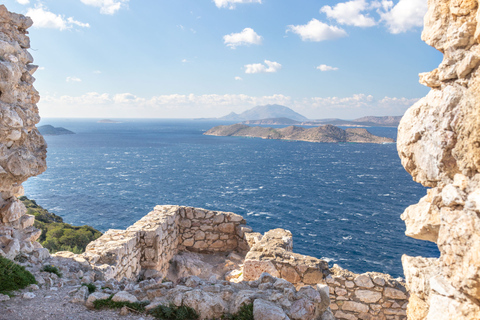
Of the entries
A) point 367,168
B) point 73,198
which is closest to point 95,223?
point 73,198

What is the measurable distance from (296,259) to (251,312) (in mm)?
3275

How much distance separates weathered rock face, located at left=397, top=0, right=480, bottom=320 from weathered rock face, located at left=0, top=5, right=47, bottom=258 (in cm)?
723

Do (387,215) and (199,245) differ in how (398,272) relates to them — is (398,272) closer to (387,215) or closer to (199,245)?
(387,215)

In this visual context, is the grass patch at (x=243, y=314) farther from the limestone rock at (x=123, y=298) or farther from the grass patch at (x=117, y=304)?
the limestone rock at (x=123, y=298)

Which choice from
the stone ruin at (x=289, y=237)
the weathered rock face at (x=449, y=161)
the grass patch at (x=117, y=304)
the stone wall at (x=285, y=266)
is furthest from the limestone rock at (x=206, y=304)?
the stone wall at (x=285, y=266)

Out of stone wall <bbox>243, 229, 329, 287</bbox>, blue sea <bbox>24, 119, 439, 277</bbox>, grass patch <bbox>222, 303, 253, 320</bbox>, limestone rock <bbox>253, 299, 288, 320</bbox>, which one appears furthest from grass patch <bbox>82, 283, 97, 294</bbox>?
blue sea <bbox>24, 119, 439, 277</bbox>

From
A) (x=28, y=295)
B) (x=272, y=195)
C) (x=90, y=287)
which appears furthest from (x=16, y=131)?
(x=272, y=195)

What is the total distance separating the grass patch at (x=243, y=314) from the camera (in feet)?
15.1

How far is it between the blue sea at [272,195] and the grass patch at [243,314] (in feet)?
82.1

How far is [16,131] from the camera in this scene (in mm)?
6492

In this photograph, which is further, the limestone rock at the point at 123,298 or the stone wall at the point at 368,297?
the stone wall at the point at 368,297

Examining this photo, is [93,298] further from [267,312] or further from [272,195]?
[272,195]

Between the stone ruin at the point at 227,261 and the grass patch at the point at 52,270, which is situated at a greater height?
the grass patch at the point at 52,270

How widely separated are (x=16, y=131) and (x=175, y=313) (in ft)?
16.7
